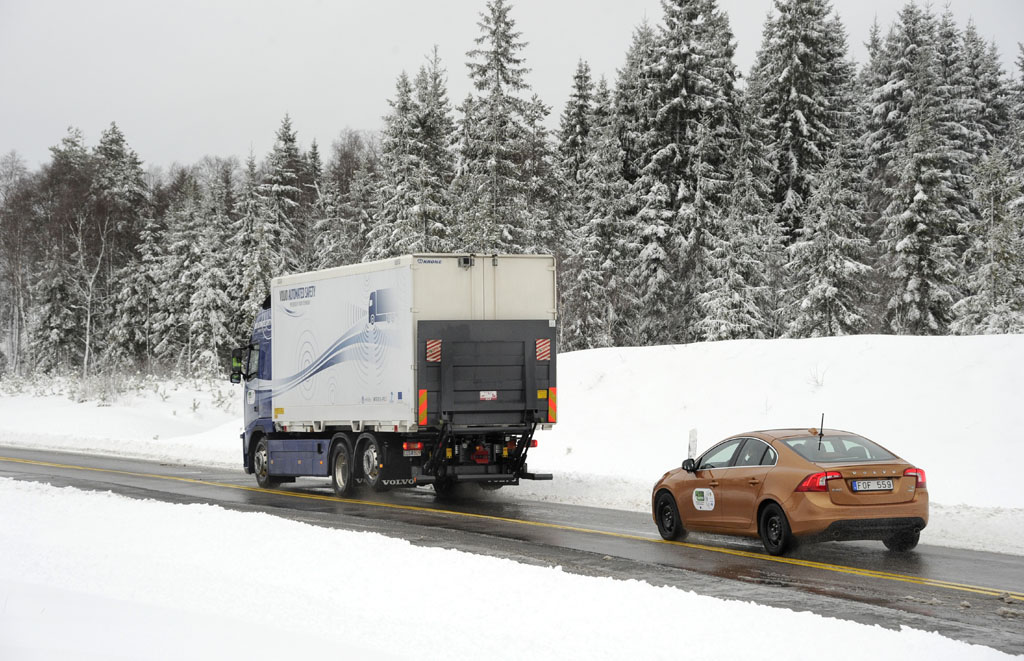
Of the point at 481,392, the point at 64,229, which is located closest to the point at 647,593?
the point at 481,392

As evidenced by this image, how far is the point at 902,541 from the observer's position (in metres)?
11.9

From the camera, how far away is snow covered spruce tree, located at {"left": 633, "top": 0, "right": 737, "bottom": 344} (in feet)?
145

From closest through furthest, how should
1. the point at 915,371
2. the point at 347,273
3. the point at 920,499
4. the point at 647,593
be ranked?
1. the point at 647,593
2. the point at 920,499
3. the point at 347,273
4. the point at 915,371

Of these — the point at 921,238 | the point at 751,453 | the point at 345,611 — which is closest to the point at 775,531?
the point at 751,453

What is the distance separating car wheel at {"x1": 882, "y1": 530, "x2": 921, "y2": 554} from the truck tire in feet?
28.6

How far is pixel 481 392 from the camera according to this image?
16797mm

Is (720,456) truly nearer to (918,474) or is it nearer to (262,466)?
(918,474)

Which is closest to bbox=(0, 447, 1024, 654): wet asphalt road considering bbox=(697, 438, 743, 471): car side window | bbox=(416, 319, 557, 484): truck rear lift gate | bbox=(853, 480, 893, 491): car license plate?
bbox=(853, 480, 893, 491): car license plate

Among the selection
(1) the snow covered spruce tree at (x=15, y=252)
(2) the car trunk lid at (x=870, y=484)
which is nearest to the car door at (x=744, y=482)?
(2) the car trunk lid at (x=870, y=484)

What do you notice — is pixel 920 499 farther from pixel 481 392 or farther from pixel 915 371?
pixel 915 371

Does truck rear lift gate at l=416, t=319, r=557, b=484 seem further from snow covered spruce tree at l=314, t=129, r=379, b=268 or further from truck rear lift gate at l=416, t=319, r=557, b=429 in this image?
snow covered spruce tree at l=314, t=129, r=379, b=268

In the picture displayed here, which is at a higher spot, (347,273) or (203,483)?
(347,273)

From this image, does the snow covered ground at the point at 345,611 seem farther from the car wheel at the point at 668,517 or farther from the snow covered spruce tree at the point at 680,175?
the snow covered spruce tree at the point at 680,175

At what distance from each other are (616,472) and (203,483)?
877 cm
